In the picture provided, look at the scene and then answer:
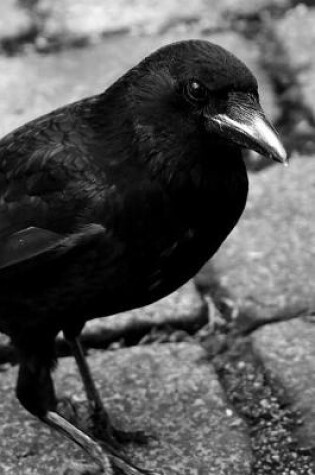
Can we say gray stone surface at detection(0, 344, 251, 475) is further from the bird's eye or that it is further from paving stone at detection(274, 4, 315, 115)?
paving stone at detection(274, 4, 315, 115)

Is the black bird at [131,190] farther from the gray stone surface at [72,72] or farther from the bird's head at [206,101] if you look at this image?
the gray stone surface at [72,72]

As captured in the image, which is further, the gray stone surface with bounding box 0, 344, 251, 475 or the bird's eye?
the gray stone surface with bounding box 0, 344, 251, 475

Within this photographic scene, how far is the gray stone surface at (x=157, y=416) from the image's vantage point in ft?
8.46

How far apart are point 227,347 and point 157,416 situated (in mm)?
291

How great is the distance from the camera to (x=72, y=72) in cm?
420

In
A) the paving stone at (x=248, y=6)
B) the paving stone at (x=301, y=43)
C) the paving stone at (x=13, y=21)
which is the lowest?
the paving stone at (x=301, y=43)

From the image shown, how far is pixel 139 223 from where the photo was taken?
2.34 meters

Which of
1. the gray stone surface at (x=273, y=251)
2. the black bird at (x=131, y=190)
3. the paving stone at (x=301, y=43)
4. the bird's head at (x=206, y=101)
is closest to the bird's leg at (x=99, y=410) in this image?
the black bird at (x=131, y=190)

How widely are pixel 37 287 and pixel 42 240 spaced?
11cm

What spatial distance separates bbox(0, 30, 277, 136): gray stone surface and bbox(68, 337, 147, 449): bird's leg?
135cm

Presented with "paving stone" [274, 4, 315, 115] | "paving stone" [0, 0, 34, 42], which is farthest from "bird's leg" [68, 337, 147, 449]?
"paving stone" [0, 0, 34, 42]

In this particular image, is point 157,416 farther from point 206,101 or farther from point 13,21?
point 13,21

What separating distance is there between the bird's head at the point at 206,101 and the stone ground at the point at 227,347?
2.37 ft

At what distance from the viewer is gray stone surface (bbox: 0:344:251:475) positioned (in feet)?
8.46
